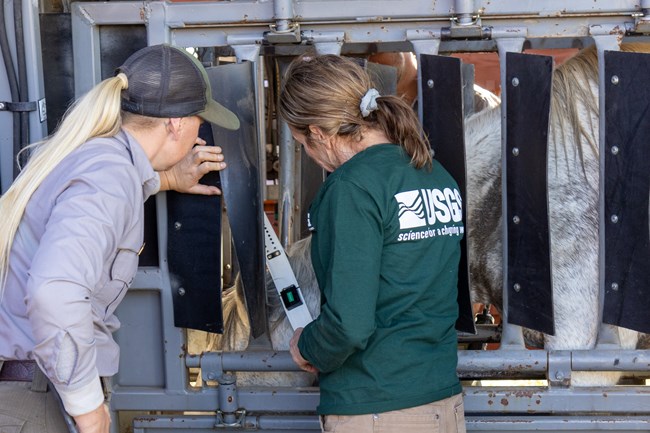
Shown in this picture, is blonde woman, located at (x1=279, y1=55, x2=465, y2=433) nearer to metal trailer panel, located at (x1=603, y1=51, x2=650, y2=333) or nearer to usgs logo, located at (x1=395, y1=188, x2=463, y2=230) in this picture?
usgs logo, located at (x1=395, y1=188, x2=463, y2=230)

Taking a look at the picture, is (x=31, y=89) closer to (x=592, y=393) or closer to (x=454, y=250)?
(x=454, y=250)

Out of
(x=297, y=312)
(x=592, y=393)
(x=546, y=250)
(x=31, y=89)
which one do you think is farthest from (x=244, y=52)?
(x=592, y=393)

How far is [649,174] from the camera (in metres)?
2.60

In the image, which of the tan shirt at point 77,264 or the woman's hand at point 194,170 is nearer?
the tan shirt at point 77,264

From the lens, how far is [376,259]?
7.03 ft

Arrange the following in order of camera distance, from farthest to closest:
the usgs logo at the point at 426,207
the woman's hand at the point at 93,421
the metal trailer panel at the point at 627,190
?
the metal trailer panel at the point at 627,190 < the usgs logo at the point at 426,207 < the woman's hand at the point at 93,421

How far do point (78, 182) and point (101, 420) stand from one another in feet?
1.77

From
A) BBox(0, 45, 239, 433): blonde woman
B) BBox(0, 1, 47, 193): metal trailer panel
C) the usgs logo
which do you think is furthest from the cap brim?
BBox(0, 1, 47, 193): metal trailer panel

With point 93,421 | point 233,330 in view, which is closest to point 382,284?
point 93,421

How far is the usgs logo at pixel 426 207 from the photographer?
221 cm

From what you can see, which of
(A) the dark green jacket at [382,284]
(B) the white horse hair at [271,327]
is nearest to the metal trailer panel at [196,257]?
(B) the white horse hair at [271,327]

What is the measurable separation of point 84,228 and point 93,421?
45 cm

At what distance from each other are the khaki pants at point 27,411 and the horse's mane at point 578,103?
1659mm

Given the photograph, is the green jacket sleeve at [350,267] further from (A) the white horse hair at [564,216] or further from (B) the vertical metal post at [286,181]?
(B) the vertical metal post at [286,181]
